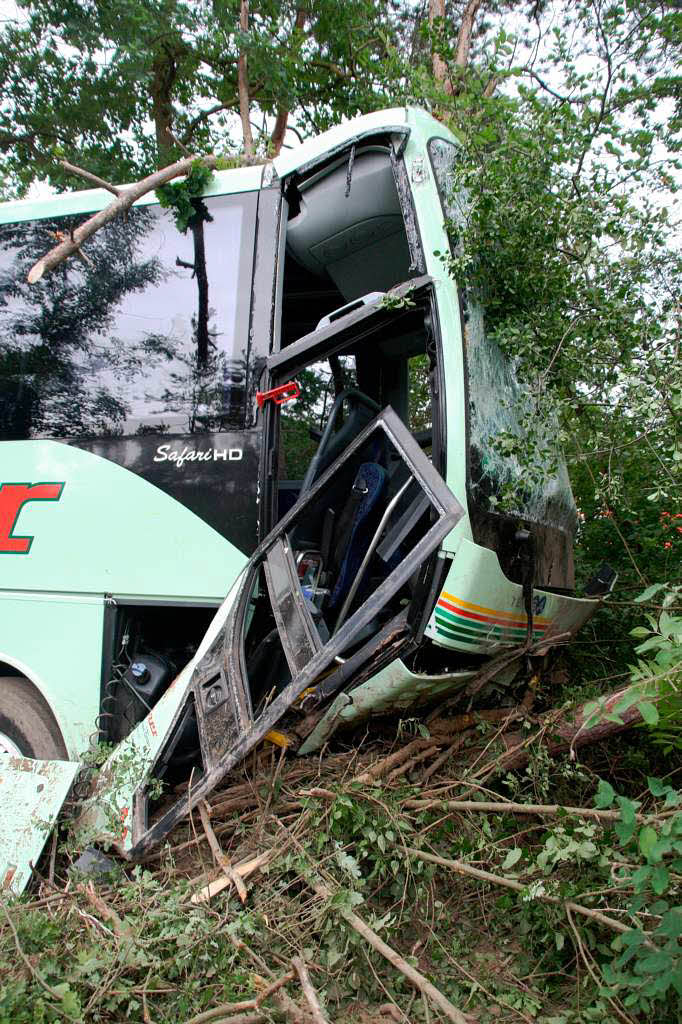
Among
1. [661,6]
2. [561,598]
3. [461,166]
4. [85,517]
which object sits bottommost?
[561,598]

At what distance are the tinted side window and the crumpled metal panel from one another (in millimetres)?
1501

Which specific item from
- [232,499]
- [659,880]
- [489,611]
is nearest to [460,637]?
[489,611]

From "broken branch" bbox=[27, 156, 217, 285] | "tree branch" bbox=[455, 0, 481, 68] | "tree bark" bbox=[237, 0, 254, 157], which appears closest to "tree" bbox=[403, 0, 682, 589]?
"broken branch" bbox=[27, 156, 217, 285]

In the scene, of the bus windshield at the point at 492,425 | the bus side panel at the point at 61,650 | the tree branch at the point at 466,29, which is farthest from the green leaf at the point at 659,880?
the tree branch at the point at 466,29

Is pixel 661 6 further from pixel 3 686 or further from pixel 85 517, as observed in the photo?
pixel 3 686

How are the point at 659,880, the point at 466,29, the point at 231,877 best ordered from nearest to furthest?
the point at 659,880, the point at 231,877, the point at 466,29

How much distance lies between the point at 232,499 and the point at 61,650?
108 centimetres

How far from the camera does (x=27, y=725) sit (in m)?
3.62

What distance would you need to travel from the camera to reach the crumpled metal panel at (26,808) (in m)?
3.08

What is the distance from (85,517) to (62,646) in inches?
23.6

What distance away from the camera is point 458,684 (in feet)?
10.7

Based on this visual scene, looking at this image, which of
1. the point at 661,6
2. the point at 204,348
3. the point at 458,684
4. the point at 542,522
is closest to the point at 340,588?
the point at 458,684

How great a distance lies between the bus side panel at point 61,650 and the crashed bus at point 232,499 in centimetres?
1

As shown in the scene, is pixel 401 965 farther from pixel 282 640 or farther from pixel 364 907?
pixel 282 640
